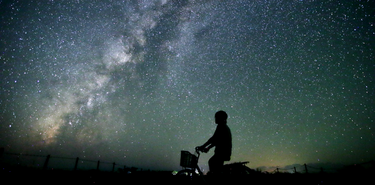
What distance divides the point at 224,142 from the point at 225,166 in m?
0.56

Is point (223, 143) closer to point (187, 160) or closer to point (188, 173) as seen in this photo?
point (187, 160)

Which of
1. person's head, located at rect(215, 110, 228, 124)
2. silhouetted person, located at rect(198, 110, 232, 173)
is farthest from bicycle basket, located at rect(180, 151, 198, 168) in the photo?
person's head, located at rect(215, 110, 228, 124)

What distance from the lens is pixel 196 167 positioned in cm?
432

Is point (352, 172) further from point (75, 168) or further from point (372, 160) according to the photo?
point (75, 168)

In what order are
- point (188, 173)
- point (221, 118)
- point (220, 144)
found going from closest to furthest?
point (220, 144)
point (221, 118)
point (188, 173)

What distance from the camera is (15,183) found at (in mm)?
4973

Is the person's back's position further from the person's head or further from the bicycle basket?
the bicycle basket

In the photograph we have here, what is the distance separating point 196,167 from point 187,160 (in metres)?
0.43

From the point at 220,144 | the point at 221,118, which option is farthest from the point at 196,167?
the point at 221,118

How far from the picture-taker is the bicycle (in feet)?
12.1

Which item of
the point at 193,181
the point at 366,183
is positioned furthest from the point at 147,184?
the point at 366,183

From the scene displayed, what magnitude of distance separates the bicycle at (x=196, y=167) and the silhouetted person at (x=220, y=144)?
0.18m

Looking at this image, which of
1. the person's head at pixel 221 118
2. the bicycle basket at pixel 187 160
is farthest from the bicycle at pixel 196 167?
the person's head at pixel 221 118

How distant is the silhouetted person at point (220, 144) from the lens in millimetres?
3830
